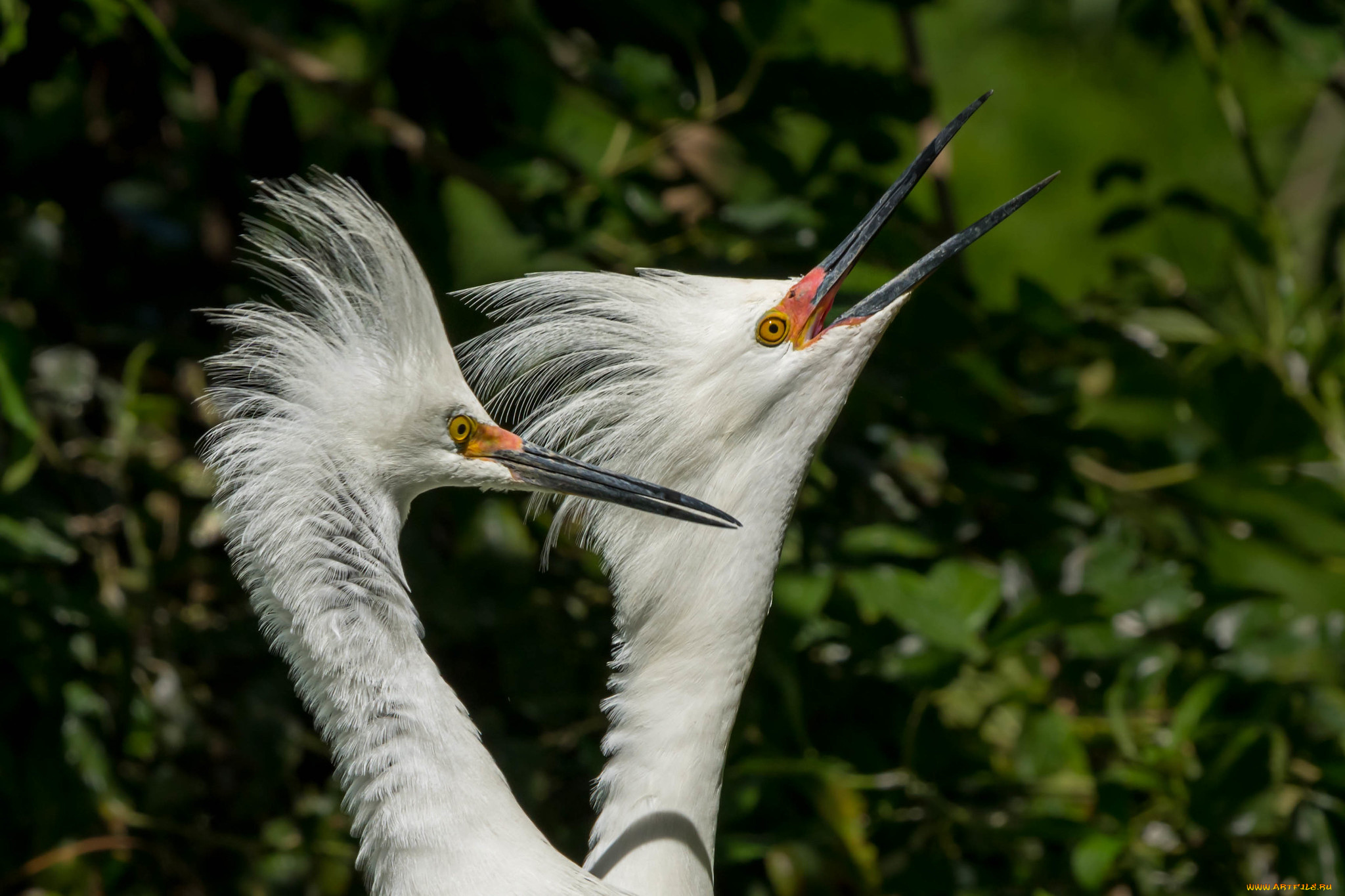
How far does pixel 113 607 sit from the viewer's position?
2537 mm

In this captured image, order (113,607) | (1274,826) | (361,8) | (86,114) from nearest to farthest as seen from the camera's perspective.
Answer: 1. (1274,826)
2. (113,607)
3. (86,114)
4. (361,8)

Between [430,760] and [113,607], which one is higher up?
[430,760]

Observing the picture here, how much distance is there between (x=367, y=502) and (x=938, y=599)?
1.05m

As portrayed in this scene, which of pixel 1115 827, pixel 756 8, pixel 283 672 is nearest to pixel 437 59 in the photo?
pixel 756 8

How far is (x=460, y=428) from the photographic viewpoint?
1.82 metres

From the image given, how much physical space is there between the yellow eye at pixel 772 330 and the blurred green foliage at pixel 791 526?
0.34 meters

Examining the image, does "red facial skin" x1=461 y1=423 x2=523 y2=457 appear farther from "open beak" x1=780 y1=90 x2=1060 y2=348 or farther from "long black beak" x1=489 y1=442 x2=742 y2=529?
"open beak" x1=780 y1=90 x2=1060 y2=348

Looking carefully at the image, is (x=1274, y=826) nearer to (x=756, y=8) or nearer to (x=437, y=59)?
(x=756, y=8)

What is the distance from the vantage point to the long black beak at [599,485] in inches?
68.0

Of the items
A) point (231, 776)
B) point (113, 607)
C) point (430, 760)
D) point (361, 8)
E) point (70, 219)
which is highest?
point (361, 8)

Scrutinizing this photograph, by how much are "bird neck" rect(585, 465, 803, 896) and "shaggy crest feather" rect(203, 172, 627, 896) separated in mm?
167

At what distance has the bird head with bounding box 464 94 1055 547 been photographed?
1843 millimetres

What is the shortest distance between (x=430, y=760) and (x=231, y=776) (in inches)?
57.1

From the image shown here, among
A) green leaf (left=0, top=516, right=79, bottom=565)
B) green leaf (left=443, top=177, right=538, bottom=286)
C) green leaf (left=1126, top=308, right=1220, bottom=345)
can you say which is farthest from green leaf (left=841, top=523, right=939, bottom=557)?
green leaf (left=0, top=516, right=79, bottom=565)
